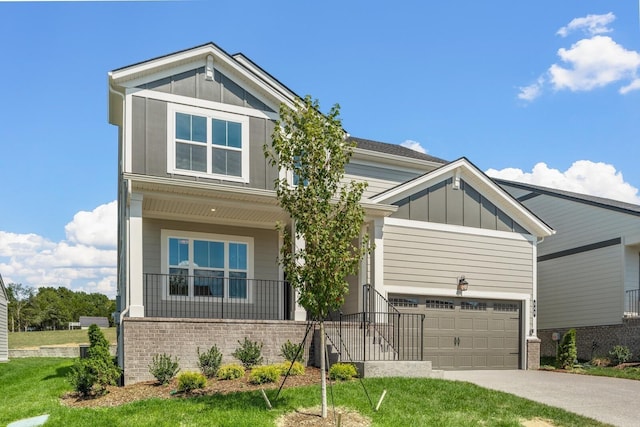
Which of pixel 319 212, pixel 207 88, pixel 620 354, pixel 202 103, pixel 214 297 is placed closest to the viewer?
pixel 319 212

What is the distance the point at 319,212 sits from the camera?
7645 millimetres

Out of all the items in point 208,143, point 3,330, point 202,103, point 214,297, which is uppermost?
point 202,103

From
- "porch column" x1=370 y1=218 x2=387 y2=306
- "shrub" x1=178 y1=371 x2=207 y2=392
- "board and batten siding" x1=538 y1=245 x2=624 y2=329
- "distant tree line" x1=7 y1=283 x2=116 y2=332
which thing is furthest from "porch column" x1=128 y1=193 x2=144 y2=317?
"distant tree line" x1=7 y1=283 x2=116 y2=332

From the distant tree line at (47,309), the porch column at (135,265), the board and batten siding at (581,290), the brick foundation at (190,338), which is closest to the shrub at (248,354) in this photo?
the brick foundation at (190,338)

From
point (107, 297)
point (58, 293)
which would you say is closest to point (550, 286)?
point (58, 293)

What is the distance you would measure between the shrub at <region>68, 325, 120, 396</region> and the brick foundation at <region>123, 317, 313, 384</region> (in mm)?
506

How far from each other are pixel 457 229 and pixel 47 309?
66850 mm

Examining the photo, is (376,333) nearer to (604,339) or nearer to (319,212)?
(319,212)

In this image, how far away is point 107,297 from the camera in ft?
294

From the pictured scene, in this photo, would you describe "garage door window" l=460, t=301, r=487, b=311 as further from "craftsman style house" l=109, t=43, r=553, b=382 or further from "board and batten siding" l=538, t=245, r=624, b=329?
"board and batten siding" l=538, t=245, r=624, b=329

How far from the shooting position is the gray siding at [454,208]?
47.2ft

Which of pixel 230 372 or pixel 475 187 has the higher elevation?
pixel 475 187

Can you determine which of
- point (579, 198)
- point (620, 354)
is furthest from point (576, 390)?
point (579, 198)

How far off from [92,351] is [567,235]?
16277mm
